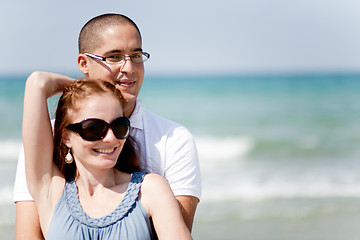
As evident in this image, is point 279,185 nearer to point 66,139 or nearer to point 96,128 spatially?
point 66,139

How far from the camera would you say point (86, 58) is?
3.72m

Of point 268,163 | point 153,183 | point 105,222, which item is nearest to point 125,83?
point 153,183

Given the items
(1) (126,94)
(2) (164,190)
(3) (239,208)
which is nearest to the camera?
(2) (164,190)

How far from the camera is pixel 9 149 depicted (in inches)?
571

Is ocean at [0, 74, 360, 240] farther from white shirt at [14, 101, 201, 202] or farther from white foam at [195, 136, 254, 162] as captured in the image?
white shirt at [14, 101, 201, 202]

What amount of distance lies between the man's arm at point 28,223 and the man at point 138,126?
166mm

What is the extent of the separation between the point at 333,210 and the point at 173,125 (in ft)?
19.0

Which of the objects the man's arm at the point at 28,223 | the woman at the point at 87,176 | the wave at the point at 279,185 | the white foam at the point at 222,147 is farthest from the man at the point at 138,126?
the white foam at the point at 222,147

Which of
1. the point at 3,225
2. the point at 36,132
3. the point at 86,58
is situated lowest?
the point at 3,225

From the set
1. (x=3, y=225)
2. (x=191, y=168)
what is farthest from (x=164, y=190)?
(x=3, y=225)

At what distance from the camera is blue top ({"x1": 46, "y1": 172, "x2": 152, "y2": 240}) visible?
9.62 feet

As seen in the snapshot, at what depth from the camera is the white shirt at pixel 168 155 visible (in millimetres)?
3537

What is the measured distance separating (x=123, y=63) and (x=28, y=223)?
3.64 feet

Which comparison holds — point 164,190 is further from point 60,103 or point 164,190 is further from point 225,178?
point 225,178
